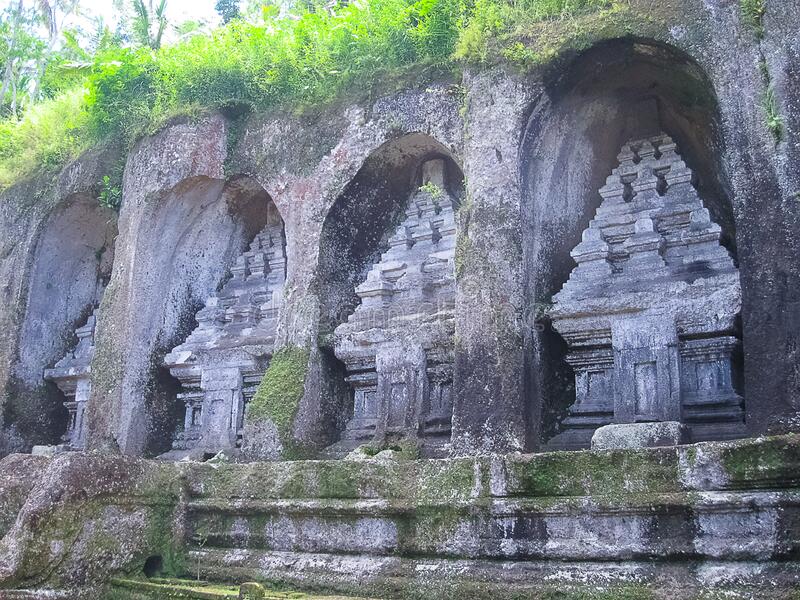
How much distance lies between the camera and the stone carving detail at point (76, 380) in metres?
11.3

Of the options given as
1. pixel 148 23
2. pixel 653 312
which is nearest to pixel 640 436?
pixel 653 312

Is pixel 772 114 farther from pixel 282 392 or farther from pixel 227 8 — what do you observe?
pixel 227 8

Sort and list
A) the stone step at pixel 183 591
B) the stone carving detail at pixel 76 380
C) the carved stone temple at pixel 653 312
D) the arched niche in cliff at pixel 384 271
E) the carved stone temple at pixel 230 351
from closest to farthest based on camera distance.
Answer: the stone step at pixel 183 591 < the carved stone temple at pixel 653 312 < the arched niche in cliff at pixel 384 271 < the carved stone temple at pixel 230 351 < the stone carving detail at pixel 76 380

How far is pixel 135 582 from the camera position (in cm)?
584

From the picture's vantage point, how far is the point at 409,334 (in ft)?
28.0

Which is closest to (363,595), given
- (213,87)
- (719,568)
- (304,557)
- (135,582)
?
(304,557)

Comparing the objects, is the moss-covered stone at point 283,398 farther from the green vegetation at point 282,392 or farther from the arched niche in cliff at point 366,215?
the arched niche in cliff at point 366,215

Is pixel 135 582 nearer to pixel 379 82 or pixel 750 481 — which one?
pixel 750 481

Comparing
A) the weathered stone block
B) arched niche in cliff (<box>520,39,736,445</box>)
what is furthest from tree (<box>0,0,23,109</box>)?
the weathered stone block

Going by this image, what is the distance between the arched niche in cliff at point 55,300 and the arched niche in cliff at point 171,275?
5.46ft

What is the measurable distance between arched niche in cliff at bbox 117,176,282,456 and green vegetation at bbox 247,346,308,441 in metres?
1.99

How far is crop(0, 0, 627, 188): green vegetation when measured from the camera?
7.87 m

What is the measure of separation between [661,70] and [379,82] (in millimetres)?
2898

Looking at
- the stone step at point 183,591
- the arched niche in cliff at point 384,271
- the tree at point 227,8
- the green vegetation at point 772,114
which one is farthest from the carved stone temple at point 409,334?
the tree at point 227,8
